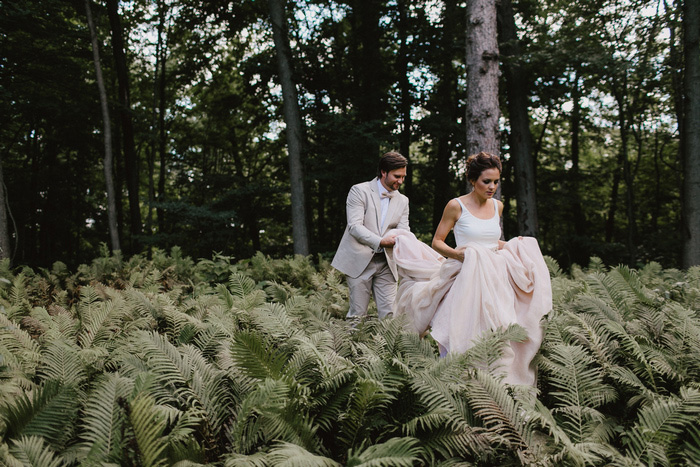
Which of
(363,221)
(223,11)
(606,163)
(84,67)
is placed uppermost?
(223,11)

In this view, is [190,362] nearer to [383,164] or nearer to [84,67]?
[383,164]

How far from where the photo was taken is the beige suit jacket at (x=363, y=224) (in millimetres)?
4844

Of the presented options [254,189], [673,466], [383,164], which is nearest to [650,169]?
[254,189]

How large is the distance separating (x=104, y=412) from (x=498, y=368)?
8.56 ft

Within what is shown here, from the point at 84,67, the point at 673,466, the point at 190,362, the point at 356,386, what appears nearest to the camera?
the point at 673,466

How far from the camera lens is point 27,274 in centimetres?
786

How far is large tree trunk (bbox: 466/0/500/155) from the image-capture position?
23.3ft

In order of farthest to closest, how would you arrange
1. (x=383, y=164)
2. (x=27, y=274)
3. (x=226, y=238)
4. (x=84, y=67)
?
(x=226, y=238), (x=84, y=67), (x=27, y=274), (x=383, y=164)

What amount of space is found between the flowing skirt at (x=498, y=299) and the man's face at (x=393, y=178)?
116 centimetres

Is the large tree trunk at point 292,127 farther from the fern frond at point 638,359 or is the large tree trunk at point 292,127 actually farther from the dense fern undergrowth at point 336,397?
the fern frond at point 638,359

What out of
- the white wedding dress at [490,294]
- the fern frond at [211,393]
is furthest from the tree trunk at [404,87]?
the fern frond at [211,393]

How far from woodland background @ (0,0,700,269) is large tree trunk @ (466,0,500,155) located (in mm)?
2150

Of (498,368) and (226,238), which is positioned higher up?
(226,238)

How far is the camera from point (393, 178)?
4676 millimetres
